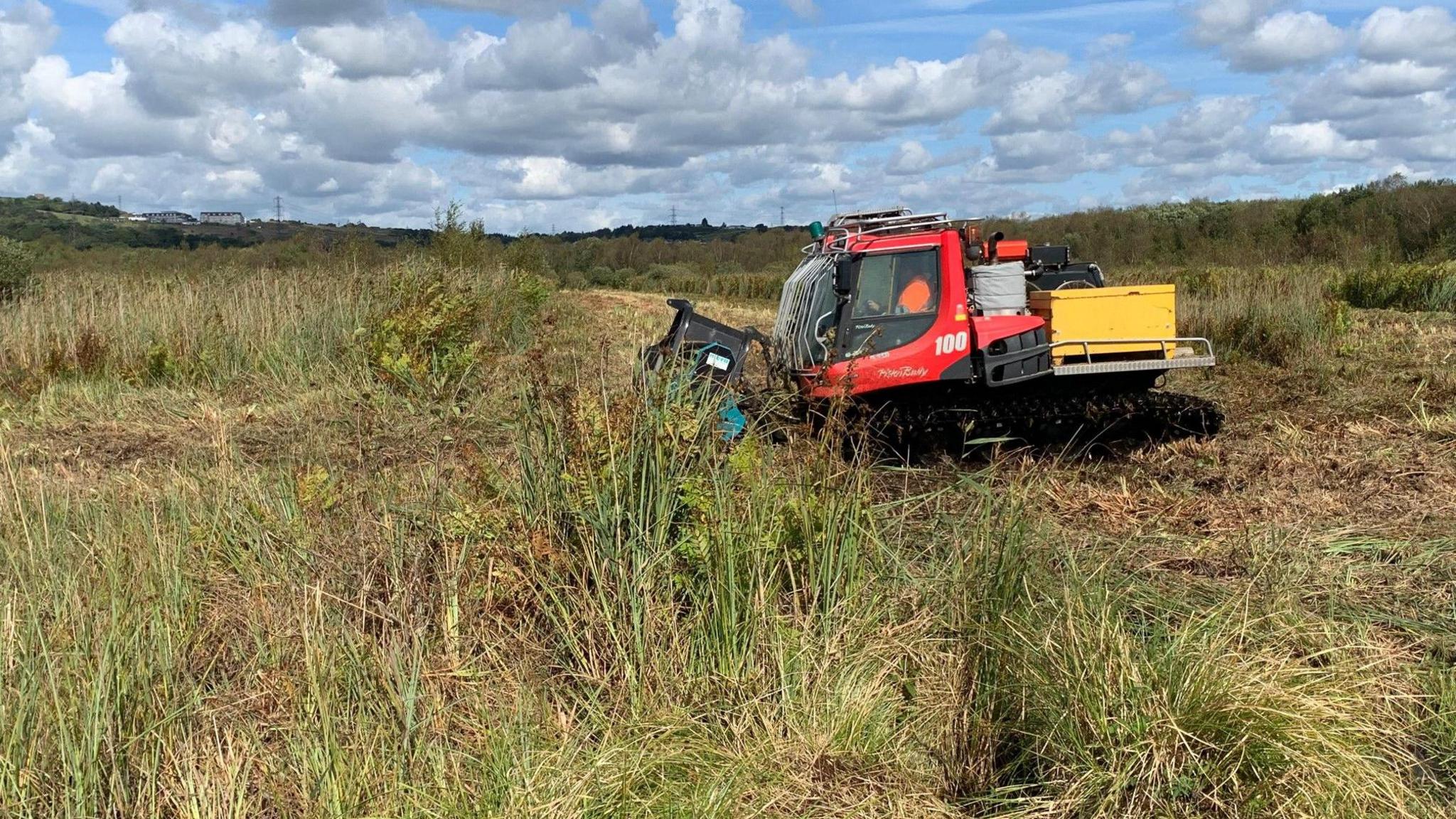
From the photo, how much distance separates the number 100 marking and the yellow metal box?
893 mm

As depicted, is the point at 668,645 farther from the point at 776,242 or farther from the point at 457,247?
the point at 776,242

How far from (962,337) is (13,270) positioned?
11650mm

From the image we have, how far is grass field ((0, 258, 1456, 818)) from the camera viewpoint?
3453 mm

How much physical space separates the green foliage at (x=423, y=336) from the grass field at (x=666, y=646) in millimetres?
4885

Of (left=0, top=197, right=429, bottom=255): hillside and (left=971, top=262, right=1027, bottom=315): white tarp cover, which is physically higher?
(left=0, top=197, right=429, bottom=255): hillside

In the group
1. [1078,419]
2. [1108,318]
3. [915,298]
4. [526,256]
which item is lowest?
[1078,419]

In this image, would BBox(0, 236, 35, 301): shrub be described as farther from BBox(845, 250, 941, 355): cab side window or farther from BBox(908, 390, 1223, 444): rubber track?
BBox(908, 390, 1223, 444): rubber track

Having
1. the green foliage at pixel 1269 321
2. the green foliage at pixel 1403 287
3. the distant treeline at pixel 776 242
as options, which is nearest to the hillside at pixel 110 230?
the distant treeline at pixel 776 242

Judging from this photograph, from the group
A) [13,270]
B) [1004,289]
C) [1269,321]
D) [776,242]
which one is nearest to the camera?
[1004,289]

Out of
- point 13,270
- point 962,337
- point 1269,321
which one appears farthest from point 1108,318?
point 13,270

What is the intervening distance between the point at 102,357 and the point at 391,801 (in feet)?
35.2

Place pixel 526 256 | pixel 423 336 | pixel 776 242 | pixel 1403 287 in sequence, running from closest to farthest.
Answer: pixel 423 336 → pixel 1403 287 → pixel 526 256 → pixel 776 242

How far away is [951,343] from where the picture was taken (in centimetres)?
896

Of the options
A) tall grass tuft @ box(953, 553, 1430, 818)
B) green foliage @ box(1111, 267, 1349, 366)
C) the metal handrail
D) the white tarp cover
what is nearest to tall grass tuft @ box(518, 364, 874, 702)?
tall grass tuft @ box(953, 553, 1430, 818)
